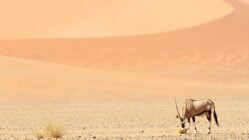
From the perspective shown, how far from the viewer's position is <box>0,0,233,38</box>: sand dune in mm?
60688

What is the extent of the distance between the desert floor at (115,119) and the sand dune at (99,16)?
2787 cm

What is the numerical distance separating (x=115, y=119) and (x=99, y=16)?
43.9 m

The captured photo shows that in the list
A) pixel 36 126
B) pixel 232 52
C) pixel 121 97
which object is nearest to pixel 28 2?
pixel 232 52

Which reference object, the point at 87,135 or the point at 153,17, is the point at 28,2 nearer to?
the point at 153,17

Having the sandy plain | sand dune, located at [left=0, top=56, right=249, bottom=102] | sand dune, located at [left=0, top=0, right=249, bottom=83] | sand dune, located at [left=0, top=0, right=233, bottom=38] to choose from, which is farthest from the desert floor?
sand dune, located at [left=0, top=0, right=233, bottom=38]

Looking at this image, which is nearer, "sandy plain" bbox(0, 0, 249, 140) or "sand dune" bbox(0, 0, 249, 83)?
"sandy plain" bbox(0, 0, 249, 140)

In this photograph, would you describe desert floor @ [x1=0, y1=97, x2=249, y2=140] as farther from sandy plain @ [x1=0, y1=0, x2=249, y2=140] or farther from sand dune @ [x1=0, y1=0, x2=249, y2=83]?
sand dune @ [x1=0, y1=0, x2=249, y2=83]

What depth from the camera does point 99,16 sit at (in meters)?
66.9

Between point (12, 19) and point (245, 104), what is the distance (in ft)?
140

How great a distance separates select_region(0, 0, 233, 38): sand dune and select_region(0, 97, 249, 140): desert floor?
27866 millimetres

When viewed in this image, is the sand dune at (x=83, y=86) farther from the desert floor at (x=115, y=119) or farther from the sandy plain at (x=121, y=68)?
the desert floor at (x=115, y=119)

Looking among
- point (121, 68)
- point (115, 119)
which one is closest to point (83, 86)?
point (115, 119)

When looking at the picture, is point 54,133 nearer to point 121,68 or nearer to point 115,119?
point 115,119

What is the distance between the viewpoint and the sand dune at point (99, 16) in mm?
60688
